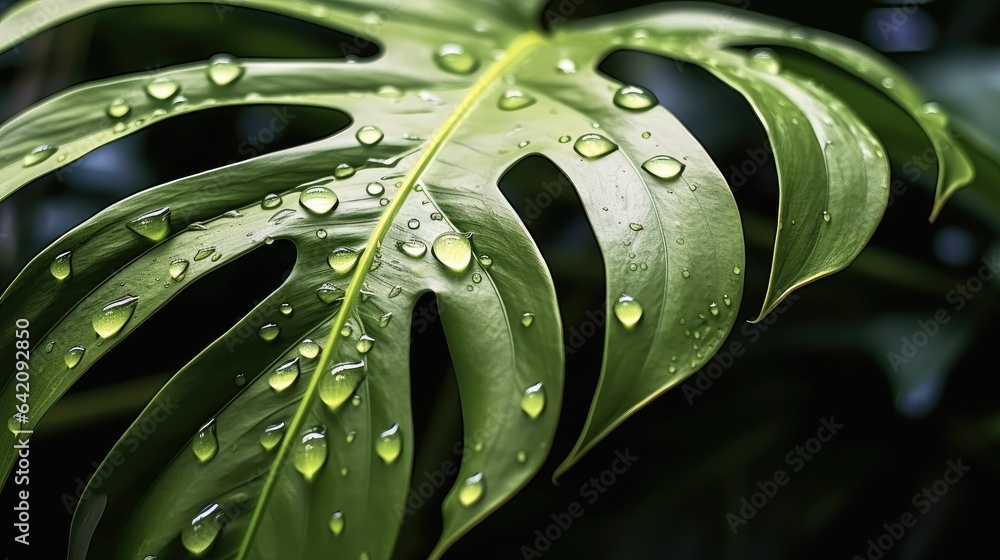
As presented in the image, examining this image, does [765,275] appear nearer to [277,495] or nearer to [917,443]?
[917,443]

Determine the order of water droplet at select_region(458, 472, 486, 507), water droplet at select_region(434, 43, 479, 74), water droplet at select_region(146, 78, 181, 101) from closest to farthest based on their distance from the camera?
water droplet at select_region(458, 472, 486, 507) → water droplet at select_region(146, 78, 181, 101) → water droplet at select_region(434, 43, 479, 74)

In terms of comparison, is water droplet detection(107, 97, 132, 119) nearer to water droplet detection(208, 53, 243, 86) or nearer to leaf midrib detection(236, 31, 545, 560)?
water droplet detection(208, 53, 243, 86)

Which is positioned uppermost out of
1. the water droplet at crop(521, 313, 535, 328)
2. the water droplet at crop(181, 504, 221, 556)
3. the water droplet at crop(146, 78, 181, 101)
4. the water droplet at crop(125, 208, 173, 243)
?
the water droplet at crop(146, 78, 181, 101)

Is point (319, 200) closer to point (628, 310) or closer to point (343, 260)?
point (343, 260)

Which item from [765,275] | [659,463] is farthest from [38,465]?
[765,275]

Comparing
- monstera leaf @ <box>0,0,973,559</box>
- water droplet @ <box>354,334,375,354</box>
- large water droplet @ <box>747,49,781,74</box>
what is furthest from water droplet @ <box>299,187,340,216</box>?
large water droplet @ <box>747,49,781,74</box>

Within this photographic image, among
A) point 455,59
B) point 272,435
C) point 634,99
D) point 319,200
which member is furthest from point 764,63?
point 272,435
